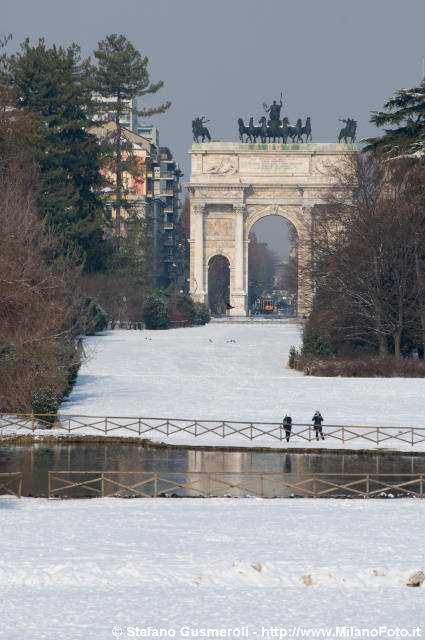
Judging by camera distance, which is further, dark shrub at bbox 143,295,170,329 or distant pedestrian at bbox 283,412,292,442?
dark shrub at bbox 143,295,170,329

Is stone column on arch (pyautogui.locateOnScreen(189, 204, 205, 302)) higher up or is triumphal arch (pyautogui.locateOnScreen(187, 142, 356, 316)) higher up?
triumphal arch (pyautogui.locateOnScreen(187, 142, 356, 316))

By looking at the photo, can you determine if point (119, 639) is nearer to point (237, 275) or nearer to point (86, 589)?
point (86, 589)

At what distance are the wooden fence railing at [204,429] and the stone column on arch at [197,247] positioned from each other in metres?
80.5

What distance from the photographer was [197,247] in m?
121

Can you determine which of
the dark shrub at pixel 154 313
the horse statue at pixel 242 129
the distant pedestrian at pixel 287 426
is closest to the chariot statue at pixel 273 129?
the horse statue at pixel 242 129

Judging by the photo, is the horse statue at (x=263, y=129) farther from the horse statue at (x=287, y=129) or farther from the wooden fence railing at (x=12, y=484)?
the wooden fence railing at (x=12, y=484)

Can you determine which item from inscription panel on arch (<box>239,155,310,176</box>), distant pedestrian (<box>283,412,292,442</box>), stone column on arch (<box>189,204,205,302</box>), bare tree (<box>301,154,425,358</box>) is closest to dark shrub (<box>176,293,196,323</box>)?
stone column on arch (<box>189,204,205,302</box>)

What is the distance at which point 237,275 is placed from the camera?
396 feet

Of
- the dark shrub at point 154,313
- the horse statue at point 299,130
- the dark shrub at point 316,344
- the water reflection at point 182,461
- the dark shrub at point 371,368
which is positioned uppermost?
the horse statue at point 299,130

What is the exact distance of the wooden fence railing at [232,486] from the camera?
26203 mm

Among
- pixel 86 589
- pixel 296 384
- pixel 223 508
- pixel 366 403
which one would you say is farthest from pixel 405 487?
pixel 296 384

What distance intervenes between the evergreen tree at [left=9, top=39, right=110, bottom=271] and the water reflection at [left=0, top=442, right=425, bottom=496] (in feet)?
115

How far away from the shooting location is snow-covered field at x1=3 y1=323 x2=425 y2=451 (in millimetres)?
39906

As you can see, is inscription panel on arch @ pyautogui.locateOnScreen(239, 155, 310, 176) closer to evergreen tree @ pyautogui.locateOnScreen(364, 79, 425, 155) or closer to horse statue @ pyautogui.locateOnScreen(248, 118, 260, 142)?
horse statue @ pyautogui.locateOnScreen(248, 118, 260, 142)
